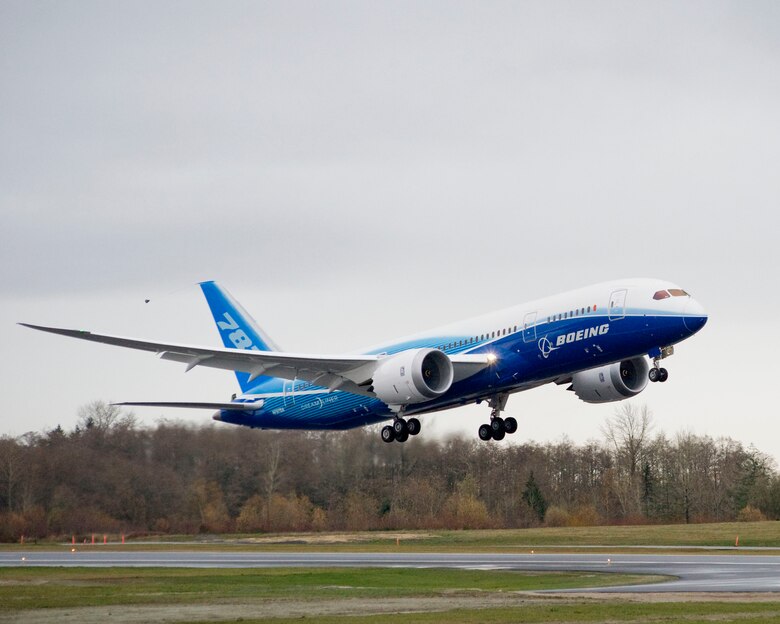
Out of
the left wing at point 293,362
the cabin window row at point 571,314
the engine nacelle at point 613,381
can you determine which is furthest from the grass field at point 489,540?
the cabin window row at point 571,314

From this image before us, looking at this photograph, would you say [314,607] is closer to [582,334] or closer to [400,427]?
[582,334]

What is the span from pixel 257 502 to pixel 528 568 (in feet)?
101

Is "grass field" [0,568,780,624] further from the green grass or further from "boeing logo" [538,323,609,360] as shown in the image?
"boeing logo" [538,323,609,360]

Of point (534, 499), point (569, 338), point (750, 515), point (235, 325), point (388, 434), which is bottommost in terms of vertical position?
point (750, 515)

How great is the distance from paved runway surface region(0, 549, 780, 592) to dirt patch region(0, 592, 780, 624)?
4319 millimetres

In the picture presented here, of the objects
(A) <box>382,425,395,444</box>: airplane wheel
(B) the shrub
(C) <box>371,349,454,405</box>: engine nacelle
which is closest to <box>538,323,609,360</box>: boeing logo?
(C) <box>371,349,454,405</box>: engine nacelle

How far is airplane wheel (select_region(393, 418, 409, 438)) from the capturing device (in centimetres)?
5175

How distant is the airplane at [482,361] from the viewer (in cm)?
4309

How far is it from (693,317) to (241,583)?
19195 millimetres

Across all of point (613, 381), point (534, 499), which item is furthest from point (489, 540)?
point (613, 381)

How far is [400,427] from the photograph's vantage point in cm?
5181

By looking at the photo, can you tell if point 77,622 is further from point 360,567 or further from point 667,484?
point 667,484

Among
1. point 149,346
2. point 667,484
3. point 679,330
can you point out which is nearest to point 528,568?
point 679,330

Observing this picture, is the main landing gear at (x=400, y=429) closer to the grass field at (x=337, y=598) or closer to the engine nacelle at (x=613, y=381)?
the grass field at (x=337, y=598)
